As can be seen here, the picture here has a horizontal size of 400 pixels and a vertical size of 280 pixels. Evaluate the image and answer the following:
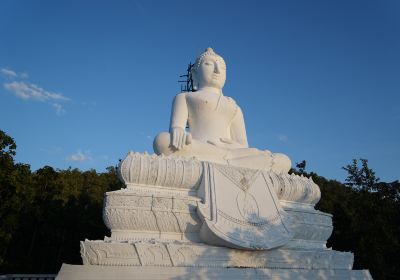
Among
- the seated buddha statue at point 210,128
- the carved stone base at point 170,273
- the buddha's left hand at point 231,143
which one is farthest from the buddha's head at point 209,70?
the carved stone base at point 170,273

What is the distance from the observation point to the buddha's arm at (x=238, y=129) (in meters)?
9.68

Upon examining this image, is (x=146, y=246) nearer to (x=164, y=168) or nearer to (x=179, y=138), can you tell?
(x=164, y=168)

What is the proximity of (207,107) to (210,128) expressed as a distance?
491mm

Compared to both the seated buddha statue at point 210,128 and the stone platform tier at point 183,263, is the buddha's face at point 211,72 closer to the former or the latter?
the seated buddha statue at point 210,128

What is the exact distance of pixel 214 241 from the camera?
6.63 metres

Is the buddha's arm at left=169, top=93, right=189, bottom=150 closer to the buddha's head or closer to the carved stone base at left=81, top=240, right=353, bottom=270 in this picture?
the buddha's head

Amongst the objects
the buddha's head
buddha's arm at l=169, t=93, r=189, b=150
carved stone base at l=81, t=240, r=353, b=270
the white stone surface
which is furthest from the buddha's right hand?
the buddha's head

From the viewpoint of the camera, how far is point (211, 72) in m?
9.65

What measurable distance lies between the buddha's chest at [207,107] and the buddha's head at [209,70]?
48 centimetres

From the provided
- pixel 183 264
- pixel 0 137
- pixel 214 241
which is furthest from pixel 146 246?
pixel 0 137

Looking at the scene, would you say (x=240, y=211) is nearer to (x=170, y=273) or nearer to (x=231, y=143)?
(x=170, y=273)

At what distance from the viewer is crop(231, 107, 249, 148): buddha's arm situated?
968cm

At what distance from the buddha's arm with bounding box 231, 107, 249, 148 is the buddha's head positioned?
34.1 inches

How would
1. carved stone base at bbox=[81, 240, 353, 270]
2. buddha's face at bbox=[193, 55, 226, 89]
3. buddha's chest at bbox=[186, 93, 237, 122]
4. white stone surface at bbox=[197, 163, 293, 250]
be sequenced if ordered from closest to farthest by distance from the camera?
1. carved stone base at bbox=[81, 240, 353, 270]
2. white stone surface at bbox=[197, 163, 293, 250]
3. buddha's chest at bbox=[186, 93, 237, 122]
4. buddha's face at bbox=[193, 55, 226, 89]
